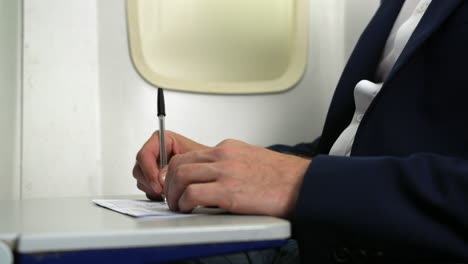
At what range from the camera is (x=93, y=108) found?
110cm

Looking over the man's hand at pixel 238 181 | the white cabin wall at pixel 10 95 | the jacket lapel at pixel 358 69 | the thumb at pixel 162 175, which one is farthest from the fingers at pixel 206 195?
the white cabin wall at pixel 10 95

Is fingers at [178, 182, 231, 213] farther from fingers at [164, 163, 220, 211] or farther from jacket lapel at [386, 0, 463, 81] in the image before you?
jacket lapel at [386, 0, 463, 81]

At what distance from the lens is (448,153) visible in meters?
0.57

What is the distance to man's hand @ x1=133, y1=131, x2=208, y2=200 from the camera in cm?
76

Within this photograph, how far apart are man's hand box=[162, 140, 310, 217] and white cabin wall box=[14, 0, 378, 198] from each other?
0.64 meters

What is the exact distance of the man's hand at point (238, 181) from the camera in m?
0.45

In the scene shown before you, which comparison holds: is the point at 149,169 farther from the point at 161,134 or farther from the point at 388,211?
the point at 388,211

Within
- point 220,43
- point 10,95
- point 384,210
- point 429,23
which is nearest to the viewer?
point 384,210

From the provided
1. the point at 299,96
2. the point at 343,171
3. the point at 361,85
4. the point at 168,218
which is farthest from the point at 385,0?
the point at 168,218

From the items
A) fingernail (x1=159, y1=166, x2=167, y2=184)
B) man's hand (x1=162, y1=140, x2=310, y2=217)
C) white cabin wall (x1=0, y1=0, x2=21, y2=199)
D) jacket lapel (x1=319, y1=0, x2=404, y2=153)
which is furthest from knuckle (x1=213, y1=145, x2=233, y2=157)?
white cabin wall (x1=0, y1=0, x2=21, y2=199)

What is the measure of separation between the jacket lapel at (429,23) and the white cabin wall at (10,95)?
77cm

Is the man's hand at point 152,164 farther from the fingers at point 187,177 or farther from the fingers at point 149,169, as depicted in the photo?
the fingers at point 187,177

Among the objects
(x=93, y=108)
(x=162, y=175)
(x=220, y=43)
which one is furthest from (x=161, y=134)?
(x=220, y=43)

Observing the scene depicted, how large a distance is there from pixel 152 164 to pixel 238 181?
0.37 metres
